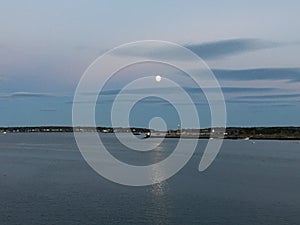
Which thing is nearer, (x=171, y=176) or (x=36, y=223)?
(x=36, y=223)

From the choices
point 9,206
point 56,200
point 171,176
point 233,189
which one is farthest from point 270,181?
point 9,206

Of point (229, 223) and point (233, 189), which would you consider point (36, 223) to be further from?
point (233, 189)

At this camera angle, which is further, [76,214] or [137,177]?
[137,177]

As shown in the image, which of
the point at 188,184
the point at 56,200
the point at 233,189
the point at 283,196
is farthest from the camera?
the point at 188,184

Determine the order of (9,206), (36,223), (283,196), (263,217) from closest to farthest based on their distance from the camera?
1. (36,223)
2. (263,217)
3. (9,206)
4. (283,196)

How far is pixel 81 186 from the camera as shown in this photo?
1630 inches

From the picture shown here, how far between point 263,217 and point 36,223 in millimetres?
14368

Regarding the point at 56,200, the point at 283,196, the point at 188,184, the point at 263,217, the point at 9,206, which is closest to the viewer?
the point at 263,217

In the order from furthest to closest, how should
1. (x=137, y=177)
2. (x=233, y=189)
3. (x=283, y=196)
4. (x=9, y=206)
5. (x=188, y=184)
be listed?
(x=137, y=177) → (x=188, y=184) → (x=233, y=189) → (x=283, y=196) → (x=9, y=206)

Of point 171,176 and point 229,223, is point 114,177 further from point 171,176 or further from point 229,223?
point 229,223

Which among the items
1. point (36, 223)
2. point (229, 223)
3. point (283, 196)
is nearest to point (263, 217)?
point (229, 223)

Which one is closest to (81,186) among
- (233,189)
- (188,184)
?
(188,184)

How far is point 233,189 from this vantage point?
132 ft

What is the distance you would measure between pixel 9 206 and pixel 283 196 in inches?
847
